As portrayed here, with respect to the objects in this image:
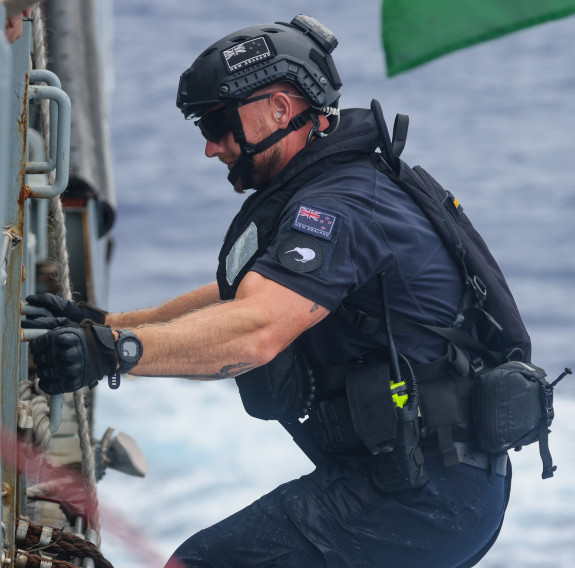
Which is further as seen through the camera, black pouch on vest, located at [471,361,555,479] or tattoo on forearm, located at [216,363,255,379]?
black pouch on vest, located at [471,361,555,479]

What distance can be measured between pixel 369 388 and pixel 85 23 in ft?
16.3

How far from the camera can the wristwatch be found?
330 centimetres

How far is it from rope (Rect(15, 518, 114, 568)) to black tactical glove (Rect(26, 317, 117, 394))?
2.66 ft

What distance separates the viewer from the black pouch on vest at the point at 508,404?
3930mm

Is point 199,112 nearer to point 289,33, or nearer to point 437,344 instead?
point 289,33

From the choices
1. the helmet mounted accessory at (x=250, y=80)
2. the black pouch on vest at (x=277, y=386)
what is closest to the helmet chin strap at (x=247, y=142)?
the helmet mounted accessory at (x=250, y=80)

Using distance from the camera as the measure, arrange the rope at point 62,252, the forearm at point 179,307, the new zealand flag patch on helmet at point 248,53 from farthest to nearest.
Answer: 1. the forearm at point 179,307
2. the rope at point 62,252
3. the new zealand flag patch on helmet at point 248,53

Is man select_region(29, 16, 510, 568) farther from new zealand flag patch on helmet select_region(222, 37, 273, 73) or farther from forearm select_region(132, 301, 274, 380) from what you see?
forearm select_region(132, 301, 274, 380)

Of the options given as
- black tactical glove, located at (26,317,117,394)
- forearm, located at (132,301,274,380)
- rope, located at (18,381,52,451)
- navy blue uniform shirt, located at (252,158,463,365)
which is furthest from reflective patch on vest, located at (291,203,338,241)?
rope, located at (18,381,52,451)

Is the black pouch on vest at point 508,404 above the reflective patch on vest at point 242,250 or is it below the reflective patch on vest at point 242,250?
below

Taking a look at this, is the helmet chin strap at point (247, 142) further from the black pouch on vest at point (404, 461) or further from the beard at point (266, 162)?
the black pouch on vest at point (404, 461)

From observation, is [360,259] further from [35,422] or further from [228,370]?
[35,422]

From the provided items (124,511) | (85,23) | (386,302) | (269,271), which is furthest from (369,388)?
(124,511)

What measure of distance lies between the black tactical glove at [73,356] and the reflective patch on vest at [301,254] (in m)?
0.58
